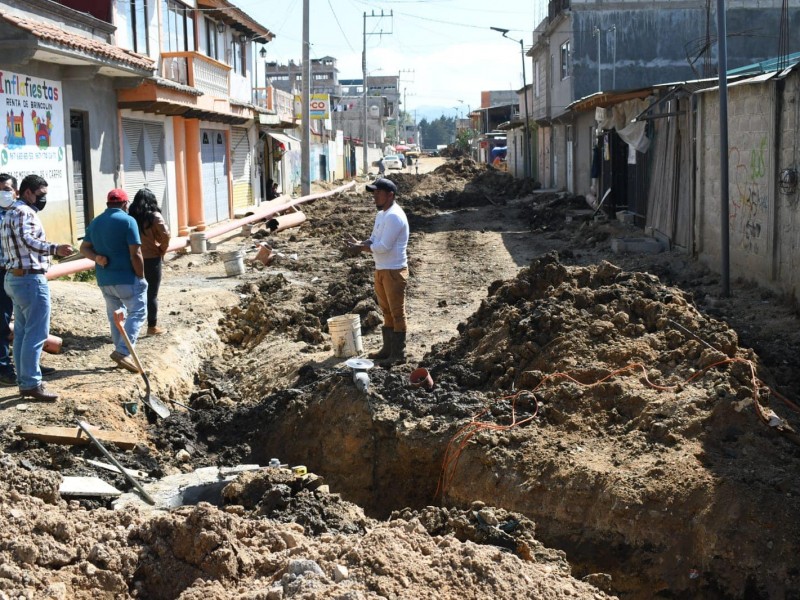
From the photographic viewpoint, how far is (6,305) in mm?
8703

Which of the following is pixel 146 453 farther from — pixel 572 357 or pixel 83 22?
pixel 83 22

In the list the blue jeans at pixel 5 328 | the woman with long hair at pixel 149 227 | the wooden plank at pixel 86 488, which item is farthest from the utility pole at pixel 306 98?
the wooden plank at pixel 86 488

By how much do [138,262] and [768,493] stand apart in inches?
236

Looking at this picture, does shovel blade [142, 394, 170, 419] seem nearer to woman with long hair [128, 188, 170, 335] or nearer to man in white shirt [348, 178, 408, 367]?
woman with long hair [128, 188, 170, 335]

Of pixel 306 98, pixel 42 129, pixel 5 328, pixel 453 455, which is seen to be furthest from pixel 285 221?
pixel 453 455

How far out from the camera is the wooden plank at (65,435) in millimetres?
7246

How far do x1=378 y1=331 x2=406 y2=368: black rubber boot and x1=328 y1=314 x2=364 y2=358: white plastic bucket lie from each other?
→ 51 centimetres

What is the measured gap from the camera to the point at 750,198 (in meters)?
13.3

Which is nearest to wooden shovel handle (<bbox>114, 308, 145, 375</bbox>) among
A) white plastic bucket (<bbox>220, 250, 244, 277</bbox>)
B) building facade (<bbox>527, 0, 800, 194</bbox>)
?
white plastic bucket (<bbox>220, 250, 244, 277</bbox>)

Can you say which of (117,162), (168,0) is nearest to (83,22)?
(117,162)

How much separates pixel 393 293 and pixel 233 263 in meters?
7.40

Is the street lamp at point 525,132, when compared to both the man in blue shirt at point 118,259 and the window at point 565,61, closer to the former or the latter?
the window at point 565,61

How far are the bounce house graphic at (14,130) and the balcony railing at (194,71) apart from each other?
842cm

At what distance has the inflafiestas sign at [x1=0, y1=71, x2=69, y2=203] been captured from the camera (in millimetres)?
14273
